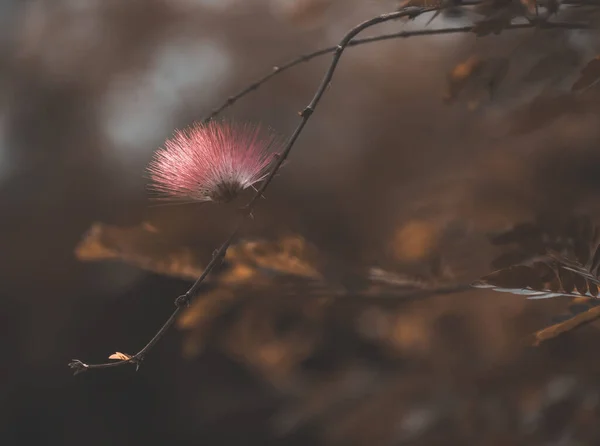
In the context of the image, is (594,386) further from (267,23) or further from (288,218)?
(267,23)

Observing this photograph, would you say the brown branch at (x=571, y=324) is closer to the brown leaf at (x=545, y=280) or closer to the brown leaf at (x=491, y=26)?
the brown leaf at (x=545, y=280)

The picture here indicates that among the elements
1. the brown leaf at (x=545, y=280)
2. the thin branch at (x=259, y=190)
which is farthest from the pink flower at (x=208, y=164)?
the brown leaf at (x=545, y=280)

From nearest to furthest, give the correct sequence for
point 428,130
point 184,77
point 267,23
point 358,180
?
point 428,130, point 358,180, point 184,77, point 267,23

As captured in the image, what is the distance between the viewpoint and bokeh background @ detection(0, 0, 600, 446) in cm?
52

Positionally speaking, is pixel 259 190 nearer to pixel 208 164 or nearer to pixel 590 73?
pixel 208 164

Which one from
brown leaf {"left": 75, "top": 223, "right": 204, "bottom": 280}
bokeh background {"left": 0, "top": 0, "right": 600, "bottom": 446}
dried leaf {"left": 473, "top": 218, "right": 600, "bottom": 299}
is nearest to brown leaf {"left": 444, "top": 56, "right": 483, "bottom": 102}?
bokeh background {"left": 0, "top": 0, "right": 600, "bottom": 446}

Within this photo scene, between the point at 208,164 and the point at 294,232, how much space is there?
0.25 metres

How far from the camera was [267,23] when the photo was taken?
1543mm

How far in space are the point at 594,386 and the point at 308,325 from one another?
264 millimetres

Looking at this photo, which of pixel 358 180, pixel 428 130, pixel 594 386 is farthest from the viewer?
pixel 358 180

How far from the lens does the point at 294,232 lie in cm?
59

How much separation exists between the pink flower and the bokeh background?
49 mm

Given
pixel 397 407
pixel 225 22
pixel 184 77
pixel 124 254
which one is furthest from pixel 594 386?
pixel 225 22

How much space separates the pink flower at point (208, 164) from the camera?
13.4 inches
